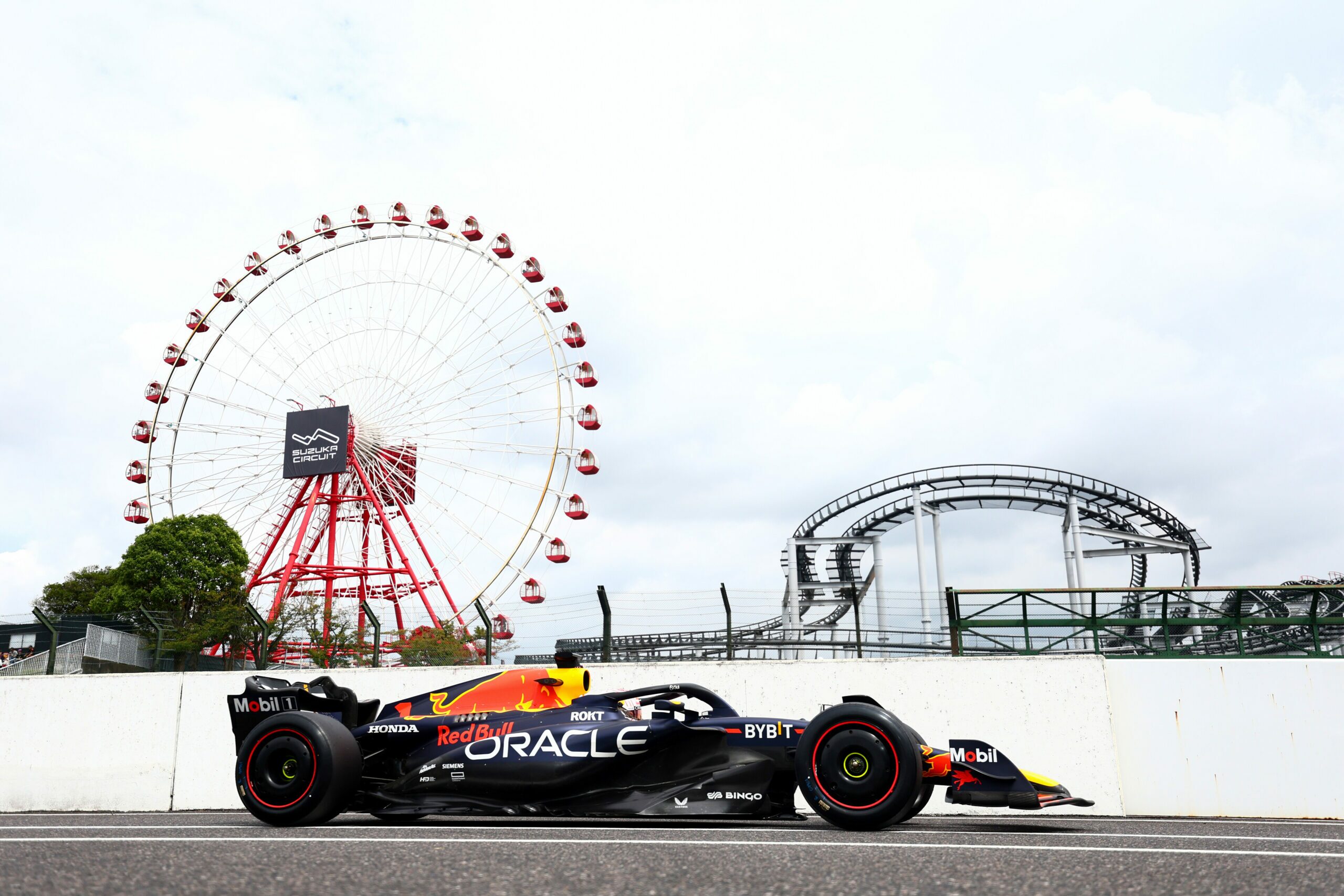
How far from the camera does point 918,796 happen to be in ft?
17.2

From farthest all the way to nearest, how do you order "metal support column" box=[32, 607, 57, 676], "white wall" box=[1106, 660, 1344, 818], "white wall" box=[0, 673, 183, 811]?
"metal support column" box=[32, 607, 57, 676] < "white wall" box=[0, 673, 183, 811] < "white wall" box=[1106, 660, 1344, 818]

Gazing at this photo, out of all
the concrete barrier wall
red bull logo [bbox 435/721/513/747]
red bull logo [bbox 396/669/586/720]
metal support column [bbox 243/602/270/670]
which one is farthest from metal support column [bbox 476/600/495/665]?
red bull logo [bbox 435/721/513/747]

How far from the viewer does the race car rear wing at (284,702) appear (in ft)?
22.3

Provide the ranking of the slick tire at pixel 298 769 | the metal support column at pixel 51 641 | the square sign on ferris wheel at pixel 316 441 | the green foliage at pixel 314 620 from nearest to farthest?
the slick tire at pixel 298 769 → the metal support column at pixel 51 641 → the green foliage at pixel 314 620 → the square sign on ferris wheel at pixel 316 441

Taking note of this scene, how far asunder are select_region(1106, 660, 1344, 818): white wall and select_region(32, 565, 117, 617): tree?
154 ft

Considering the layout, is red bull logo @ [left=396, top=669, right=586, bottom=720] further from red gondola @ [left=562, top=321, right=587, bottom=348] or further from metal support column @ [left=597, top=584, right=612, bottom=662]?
red gondola @ [left=562, top=321, right=587, bottom=348]

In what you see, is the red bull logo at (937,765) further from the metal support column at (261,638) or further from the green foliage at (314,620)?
the green foliage at (314,620)

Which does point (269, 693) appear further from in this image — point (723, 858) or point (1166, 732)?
point (1166, 732)

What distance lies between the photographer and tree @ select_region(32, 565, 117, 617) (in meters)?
46.0

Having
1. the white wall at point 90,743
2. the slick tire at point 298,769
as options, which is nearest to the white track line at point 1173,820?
the slick tire at point 298,769

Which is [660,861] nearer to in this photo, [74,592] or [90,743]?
[90,743]

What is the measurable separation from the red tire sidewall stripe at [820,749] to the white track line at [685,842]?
830 mm

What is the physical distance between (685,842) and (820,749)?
147cm

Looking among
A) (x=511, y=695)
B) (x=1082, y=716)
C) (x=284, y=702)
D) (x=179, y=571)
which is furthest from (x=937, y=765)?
(x=179, y=571)
